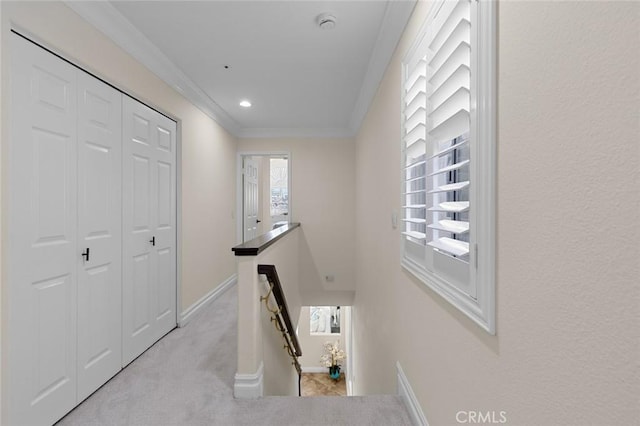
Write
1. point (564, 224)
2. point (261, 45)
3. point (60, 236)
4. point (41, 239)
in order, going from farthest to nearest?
point (261, 45)
point (60, 236)
point (41, 239)
point (564, 224)

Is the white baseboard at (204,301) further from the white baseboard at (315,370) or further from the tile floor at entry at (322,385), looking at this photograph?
the white baseboard at (315,370)

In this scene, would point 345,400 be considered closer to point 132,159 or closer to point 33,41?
point 132,159

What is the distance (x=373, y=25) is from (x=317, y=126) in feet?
8.70

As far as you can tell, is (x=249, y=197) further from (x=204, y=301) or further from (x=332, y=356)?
(x=332, y=356)

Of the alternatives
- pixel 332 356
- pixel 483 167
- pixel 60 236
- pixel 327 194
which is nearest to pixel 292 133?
pixel 327 194

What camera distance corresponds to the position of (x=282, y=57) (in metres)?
2.57

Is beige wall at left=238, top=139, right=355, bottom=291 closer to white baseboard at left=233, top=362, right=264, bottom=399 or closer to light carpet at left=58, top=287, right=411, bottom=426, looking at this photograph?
light carpet at left=58, top=287, right=411, bottom=426

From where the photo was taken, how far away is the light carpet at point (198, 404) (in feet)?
5.54

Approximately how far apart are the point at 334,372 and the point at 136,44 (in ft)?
24.5

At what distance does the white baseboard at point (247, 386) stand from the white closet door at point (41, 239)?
3.10 feet

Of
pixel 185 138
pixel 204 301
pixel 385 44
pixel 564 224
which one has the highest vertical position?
pixel 385 44

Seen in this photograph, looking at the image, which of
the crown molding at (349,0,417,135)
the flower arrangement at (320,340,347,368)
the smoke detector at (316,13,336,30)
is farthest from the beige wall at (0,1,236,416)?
the flower arrangement at (320,340,347,368)

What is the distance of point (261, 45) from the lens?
2377mm

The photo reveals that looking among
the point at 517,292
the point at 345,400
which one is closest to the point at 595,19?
the point at 517,292
